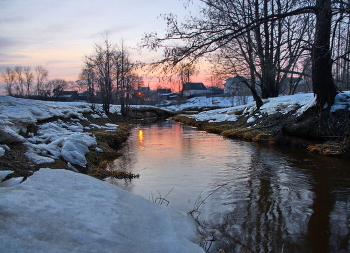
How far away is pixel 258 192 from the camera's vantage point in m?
5.42

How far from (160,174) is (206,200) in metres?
2.19

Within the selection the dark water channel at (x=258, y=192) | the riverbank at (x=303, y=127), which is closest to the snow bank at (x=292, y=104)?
the riverbank at (x=303, y=127)

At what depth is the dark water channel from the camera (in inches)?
142

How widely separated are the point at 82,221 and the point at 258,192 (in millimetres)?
3846

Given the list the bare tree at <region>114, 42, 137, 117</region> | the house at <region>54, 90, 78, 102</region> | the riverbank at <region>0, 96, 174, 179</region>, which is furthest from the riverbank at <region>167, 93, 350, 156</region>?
the house at <region>54, 90, 78, 102</region>

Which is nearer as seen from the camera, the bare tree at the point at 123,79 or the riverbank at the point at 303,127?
the riverbank at the point at 303,127

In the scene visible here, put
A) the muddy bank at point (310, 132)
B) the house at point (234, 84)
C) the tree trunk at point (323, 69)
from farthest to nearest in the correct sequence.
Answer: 1. the house at point (234, 84)
2. the tree trunk at point (323, 69)
3. the muddy bank at point (310, 132)

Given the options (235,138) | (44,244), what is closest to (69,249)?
(44,244)

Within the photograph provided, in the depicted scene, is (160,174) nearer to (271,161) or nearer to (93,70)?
(271,161)

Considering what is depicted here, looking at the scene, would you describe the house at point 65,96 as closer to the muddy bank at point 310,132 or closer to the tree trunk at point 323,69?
the muddy bank at point 310,132

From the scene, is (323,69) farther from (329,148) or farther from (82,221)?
(82,221)

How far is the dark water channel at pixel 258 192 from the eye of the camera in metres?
3.60

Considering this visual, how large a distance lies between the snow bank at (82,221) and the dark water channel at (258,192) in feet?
2.63

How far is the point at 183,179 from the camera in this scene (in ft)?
21.3
